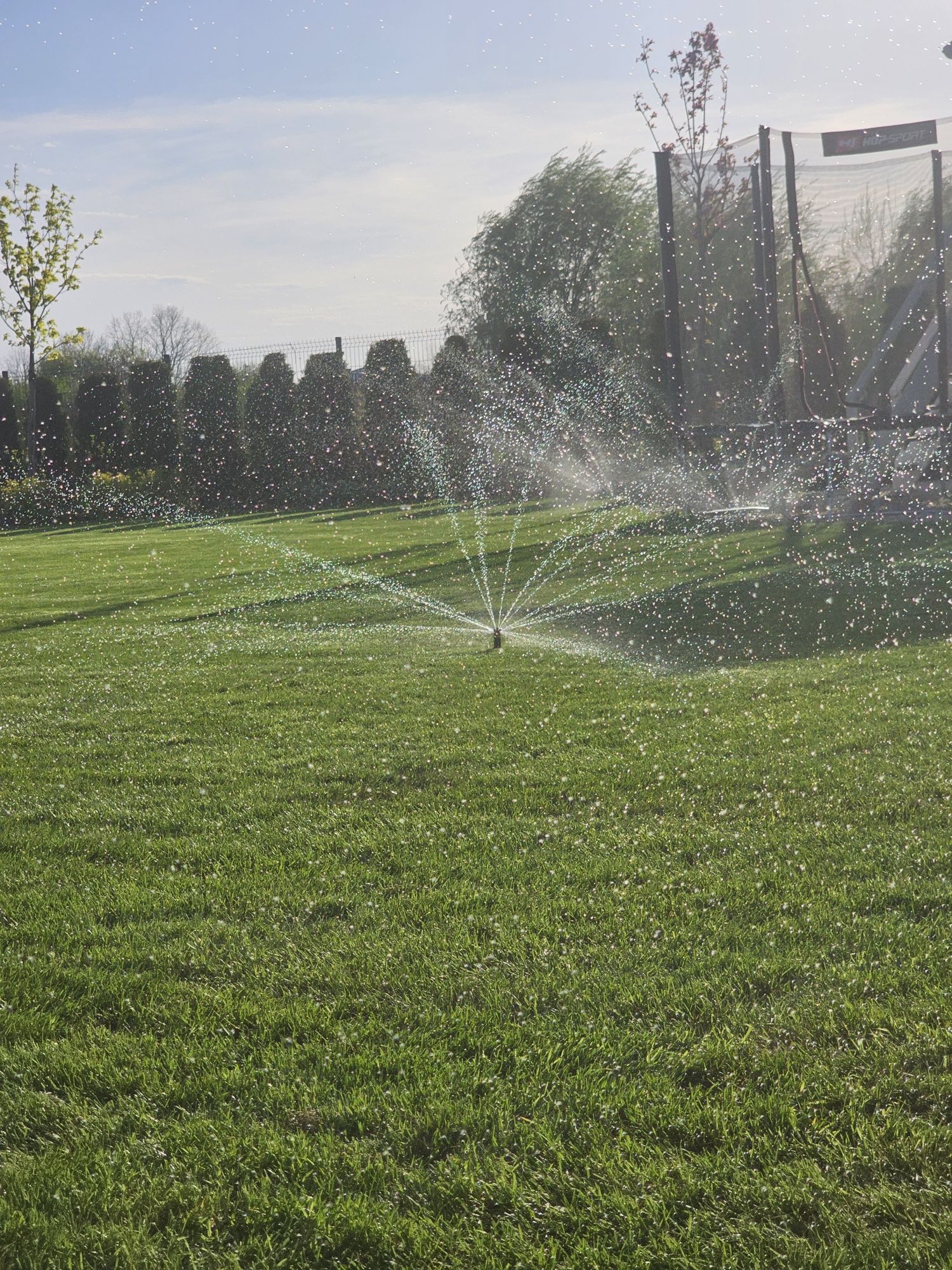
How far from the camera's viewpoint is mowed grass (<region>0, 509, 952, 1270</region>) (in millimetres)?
1957

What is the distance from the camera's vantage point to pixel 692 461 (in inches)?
541

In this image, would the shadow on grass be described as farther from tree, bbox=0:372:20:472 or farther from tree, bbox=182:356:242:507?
tree, bbox=0:372:20:472

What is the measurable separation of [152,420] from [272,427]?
2895 millimetres

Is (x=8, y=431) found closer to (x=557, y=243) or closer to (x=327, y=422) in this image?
(x=327, y=422)

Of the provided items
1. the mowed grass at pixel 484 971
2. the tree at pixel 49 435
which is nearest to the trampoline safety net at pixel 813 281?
the mowed grass at pixel 484 971

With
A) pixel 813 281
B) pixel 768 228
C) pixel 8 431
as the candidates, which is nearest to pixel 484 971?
pixel 768 228

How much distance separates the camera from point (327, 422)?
78.7ft

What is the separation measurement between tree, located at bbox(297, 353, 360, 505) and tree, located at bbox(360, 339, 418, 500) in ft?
1.45

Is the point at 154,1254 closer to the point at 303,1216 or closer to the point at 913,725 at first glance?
the point at 303,1216

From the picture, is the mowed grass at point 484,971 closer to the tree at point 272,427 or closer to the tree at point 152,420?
the tree at point 272,427

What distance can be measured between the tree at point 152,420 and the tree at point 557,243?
8.36 metres

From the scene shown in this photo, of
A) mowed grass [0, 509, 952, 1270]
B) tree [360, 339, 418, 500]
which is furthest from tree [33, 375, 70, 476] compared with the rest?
mowed grass [0, 509, 952, 1270]

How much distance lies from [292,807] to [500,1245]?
240cm

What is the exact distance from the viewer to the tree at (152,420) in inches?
979
